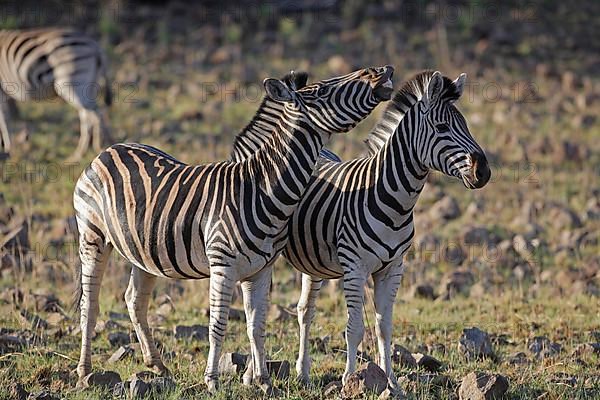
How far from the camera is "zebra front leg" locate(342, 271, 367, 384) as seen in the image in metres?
6.90

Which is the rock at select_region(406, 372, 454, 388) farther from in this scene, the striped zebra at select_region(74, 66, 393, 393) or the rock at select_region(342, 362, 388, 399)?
the striped zebra at select_region(74, 66, 393, 393)

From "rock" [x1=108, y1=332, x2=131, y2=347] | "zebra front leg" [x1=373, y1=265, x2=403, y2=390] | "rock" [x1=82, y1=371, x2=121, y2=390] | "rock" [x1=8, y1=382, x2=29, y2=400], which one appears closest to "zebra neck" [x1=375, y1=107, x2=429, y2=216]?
"zebra front leg" [x1=373, y1=265, x2=403, y2=390]

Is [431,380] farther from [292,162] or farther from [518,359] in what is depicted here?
[292,162]

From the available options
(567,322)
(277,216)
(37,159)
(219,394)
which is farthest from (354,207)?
(37,159)

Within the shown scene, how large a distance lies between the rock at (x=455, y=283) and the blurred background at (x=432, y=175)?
18mm

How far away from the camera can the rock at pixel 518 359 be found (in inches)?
321

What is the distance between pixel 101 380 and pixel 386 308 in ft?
6.90

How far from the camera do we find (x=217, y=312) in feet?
22.6

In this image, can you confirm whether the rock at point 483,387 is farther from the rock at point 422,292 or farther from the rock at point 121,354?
the rock at point 422,292

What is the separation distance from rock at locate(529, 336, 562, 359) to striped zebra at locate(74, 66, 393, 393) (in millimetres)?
2551

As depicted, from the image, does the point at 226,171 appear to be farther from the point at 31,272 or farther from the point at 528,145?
the point at 528,145

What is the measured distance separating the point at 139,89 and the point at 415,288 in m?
9.65

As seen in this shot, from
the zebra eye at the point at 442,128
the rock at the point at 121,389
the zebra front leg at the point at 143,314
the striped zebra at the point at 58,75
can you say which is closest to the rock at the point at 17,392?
the rock at the point at 121,389

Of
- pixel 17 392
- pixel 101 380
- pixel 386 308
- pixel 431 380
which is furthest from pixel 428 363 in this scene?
pixel 17 392
